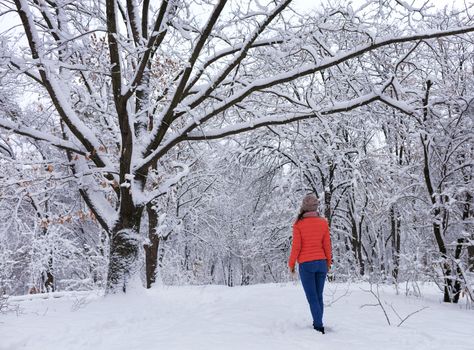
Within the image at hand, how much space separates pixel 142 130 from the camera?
8.28 meters

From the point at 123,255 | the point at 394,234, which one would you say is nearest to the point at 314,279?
the point at 123,255

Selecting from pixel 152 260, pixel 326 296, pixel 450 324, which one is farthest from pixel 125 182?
pixel 152 260

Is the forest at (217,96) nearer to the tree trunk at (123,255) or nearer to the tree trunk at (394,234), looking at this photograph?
the tree trunk at (123,255)

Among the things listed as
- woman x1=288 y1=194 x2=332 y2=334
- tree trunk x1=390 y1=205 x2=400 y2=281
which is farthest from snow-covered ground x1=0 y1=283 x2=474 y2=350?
tree trunk x1=390 y1=205 x2=400 y2=281

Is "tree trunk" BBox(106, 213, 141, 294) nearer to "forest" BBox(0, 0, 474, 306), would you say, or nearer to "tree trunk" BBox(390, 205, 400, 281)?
"forest" BBox(0, 0, 474, 306)

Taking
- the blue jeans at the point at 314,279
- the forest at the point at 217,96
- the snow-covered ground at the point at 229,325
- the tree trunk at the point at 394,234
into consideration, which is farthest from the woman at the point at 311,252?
the tree trunk at the point at 394,234

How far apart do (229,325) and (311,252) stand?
1391 mm

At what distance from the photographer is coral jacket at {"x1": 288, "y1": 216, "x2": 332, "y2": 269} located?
5.19m

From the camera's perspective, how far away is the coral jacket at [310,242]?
5.19m

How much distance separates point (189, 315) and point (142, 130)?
3.91 meters

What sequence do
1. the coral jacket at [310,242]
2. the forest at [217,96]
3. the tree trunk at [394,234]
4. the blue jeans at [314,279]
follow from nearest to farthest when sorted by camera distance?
the blue jeans at [314,279] → the coral jacket at [310,242] → the forest at [217,96] → the tree trunk at [394,234]

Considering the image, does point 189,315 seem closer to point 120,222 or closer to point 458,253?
point 120,222

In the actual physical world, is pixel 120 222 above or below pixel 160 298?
above

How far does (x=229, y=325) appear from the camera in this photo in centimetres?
516
